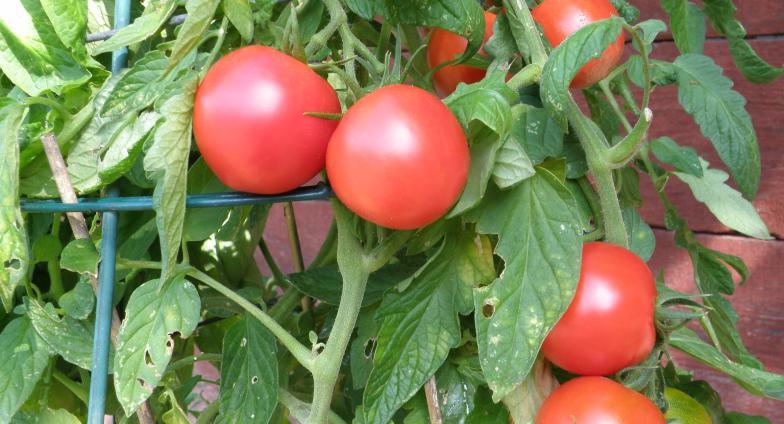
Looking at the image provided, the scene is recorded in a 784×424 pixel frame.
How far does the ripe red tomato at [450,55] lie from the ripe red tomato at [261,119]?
16 centimetres

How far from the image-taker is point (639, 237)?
61 cm

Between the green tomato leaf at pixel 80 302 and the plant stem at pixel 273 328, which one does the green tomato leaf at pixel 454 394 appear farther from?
the green tomato leaf at pixel 80 302

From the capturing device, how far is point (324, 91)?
450mm

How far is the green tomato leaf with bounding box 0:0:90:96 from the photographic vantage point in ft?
1.77

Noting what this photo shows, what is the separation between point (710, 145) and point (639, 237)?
1.85ft

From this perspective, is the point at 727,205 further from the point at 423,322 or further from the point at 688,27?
the point at 423,322

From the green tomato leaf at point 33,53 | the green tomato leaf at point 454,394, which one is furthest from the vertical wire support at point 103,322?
the green tomato leaf at point 454,394

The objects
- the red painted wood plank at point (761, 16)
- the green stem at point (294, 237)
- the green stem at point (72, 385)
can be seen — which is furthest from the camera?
the red painted wood plank at point (761, 16)

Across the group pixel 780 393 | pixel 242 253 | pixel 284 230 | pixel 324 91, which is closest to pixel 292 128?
pixel 324 91

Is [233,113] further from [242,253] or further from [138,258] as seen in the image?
[242,253]

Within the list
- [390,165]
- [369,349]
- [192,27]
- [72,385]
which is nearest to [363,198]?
[390,165]

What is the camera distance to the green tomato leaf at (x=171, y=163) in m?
0.42

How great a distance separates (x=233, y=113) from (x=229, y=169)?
0.03 meters

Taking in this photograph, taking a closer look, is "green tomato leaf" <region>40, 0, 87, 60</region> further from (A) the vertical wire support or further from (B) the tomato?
(B) the tomato
